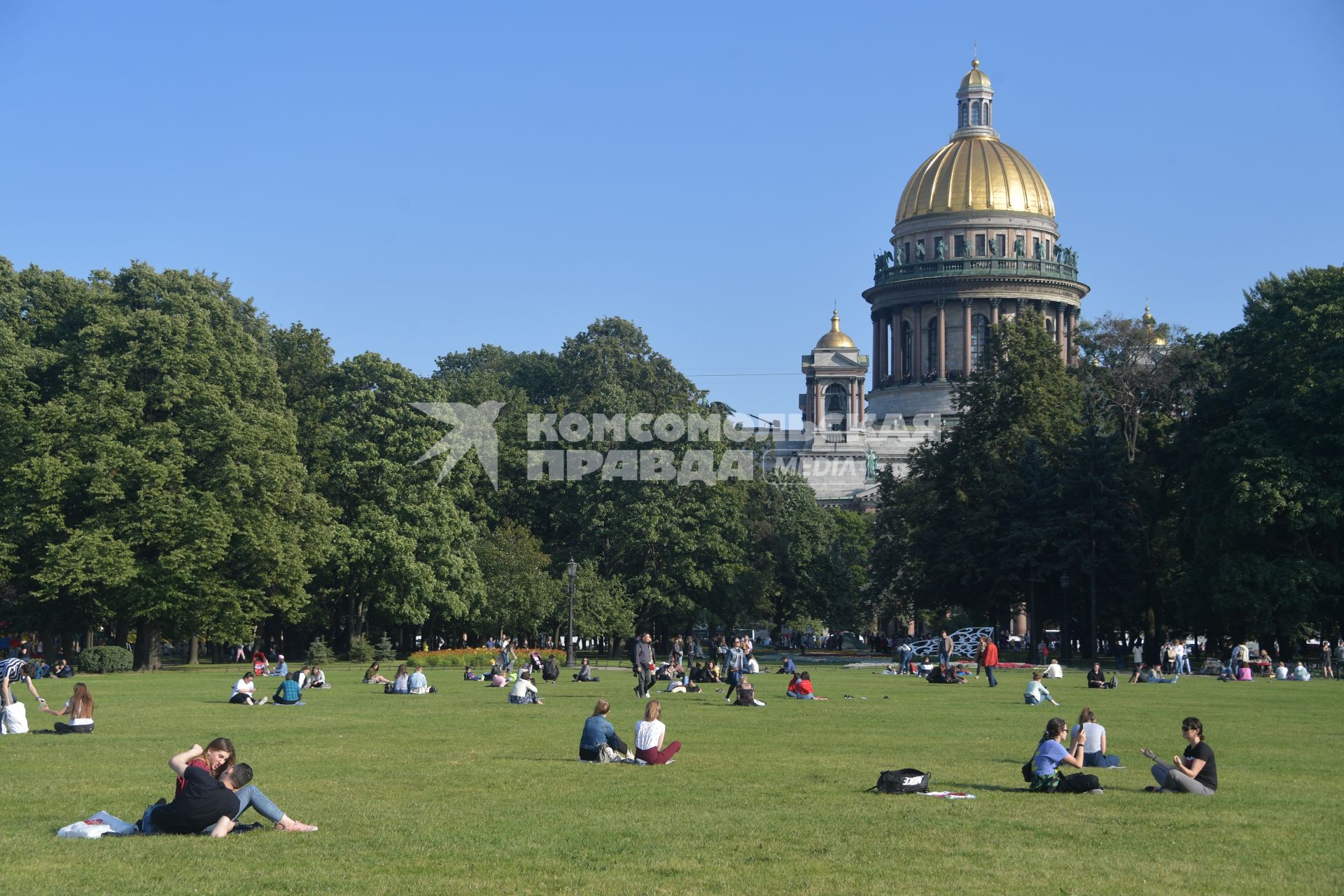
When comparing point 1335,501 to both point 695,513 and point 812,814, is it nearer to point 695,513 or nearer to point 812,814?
point 695,513

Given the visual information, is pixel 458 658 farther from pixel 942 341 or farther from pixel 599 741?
pixel 942 341

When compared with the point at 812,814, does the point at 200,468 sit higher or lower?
higher

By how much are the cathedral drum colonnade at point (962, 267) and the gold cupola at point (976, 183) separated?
0.25 ft

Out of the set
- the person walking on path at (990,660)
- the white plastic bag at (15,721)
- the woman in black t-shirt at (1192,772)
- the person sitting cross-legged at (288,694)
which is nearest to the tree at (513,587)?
the person walking on path at (990,660)

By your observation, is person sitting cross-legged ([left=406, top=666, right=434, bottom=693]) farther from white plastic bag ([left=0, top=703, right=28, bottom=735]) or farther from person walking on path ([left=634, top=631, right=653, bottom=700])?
white plastic bag ([left=0, top=703, right=28, bottom=735])

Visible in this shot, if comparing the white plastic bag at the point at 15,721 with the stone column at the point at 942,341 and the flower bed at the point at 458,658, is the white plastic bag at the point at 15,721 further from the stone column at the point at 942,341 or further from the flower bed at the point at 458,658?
the stone column at the point at 942,341

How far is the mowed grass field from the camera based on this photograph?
1252cm

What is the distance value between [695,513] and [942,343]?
6904 cm

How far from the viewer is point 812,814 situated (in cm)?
1569

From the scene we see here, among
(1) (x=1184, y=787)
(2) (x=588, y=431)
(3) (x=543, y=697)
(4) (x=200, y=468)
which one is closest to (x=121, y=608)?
(4) (x=200, y=468)

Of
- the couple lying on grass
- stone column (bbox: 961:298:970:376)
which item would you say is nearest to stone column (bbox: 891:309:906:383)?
stone column (bbox: 961:298:970:376)

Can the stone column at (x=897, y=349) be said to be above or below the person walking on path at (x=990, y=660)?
above

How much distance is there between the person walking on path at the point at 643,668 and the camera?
3450 centimetres

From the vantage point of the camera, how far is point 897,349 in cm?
13675
